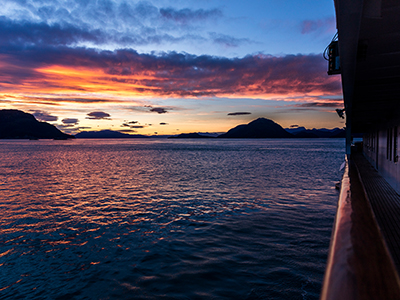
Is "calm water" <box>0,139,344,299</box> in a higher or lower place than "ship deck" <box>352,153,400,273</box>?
lower

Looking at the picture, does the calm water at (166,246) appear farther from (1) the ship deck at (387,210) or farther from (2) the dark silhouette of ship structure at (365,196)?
(2) the dark silhouette of ship structure at (365,196)

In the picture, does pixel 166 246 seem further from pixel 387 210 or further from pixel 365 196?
pixel 365 196

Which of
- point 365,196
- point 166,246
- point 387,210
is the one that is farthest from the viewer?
point 166,246

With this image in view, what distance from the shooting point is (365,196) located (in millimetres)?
2451

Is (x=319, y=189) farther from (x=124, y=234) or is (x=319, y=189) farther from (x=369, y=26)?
(x=369, y=26)

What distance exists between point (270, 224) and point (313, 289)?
4.91m

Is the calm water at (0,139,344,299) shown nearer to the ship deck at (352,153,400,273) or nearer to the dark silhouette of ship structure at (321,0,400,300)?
the ship deck at (352,153,400,273)

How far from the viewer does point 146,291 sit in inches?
276

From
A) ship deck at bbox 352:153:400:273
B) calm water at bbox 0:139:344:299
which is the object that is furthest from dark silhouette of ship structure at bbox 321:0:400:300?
calm water at bbox 0:139:344:299

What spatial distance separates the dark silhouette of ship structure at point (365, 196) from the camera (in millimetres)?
863

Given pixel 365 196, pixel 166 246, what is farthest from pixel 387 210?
pixel 365 196

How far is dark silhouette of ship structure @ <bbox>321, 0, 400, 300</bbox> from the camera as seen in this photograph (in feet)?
2.83

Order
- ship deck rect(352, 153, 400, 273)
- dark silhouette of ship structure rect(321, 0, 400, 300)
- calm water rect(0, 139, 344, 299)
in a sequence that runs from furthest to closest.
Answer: calm water rect(0, 139, 344, 299)
ship deck rect(352, 153, 400, 273)
dark silhouette of ship structure rect(321, 0, 400, 300)

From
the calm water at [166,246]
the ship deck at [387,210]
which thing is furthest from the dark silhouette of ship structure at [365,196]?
the calm water at [166,246]
